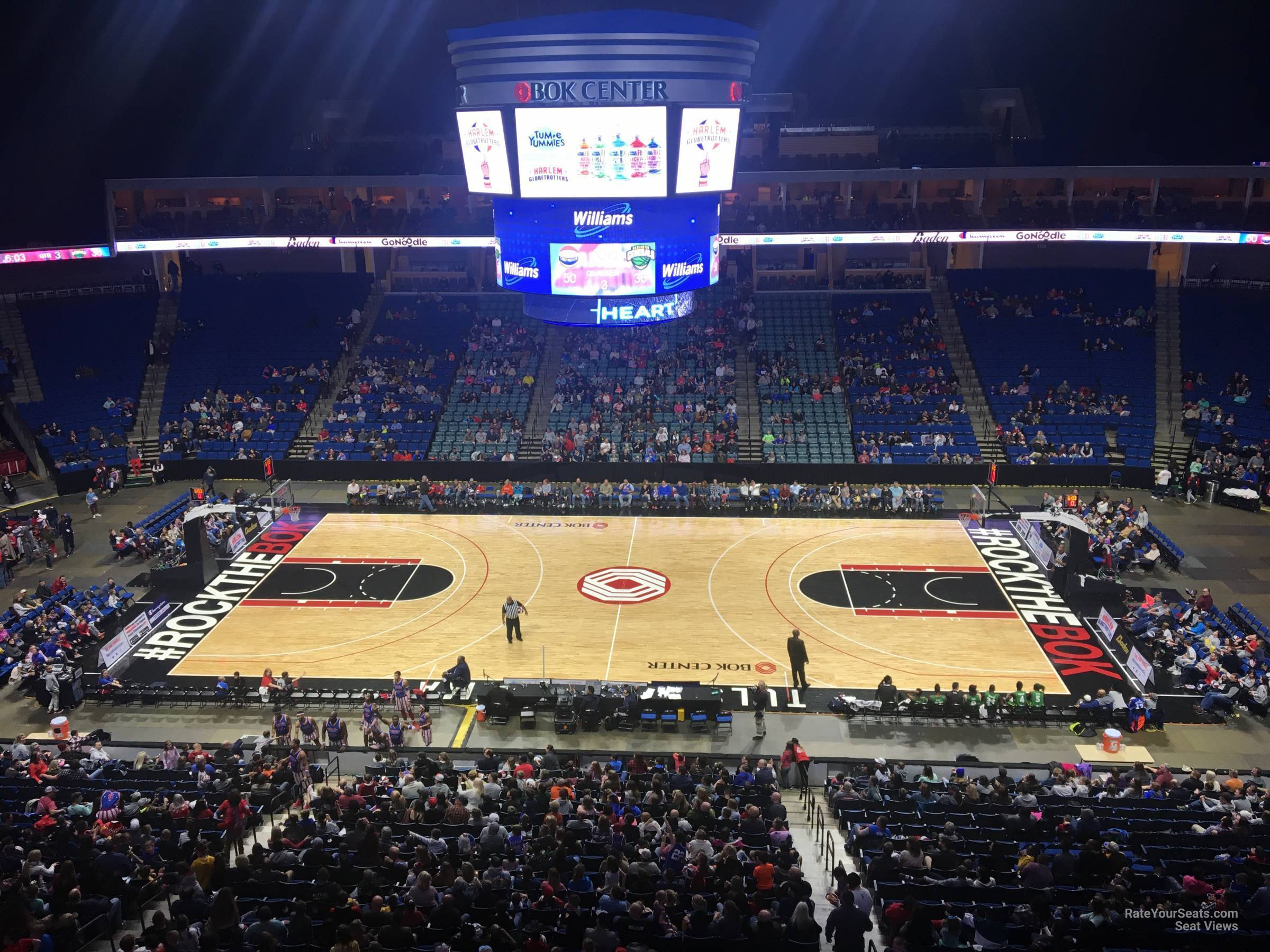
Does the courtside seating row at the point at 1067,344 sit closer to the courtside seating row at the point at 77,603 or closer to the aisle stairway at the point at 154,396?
the courtside seating row at the point at 77,603

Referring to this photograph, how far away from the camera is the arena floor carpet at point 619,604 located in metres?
26.4

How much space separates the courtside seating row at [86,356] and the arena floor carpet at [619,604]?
1356 cm

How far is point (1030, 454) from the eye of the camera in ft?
132

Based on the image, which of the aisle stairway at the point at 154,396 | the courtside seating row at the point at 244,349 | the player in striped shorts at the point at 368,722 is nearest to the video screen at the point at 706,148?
the player in striped shorts at the point at 368,722

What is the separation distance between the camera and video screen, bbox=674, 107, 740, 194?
2875cm

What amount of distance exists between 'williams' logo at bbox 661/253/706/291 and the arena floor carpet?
9.10 metres

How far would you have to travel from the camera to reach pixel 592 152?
2831 cm

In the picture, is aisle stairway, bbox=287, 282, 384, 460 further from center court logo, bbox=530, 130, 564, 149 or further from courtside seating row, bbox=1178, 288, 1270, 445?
courtside seating row, bbox=1178, 288, 1270, 445

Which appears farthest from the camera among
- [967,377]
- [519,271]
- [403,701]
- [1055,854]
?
[967,377]

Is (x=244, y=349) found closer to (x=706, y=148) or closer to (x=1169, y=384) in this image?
(x=706, y=148)

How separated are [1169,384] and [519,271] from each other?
29326 millimetres

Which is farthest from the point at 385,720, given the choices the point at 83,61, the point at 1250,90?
the point at 1250,90

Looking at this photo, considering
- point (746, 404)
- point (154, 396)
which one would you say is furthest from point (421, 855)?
point (154, 396)

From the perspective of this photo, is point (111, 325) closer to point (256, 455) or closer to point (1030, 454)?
point (256, 455)
